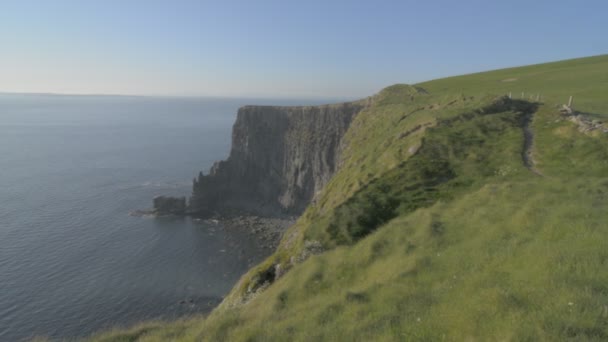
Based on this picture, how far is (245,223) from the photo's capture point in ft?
266

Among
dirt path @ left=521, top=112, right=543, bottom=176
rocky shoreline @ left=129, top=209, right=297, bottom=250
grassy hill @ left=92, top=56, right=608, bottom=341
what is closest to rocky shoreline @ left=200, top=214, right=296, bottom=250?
rocky shoreline @ left=129, top=209, right=297, bottom=250

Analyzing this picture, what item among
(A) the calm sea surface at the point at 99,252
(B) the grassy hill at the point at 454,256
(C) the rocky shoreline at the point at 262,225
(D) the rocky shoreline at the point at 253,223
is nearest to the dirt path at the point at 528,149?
(B) the grassy hill at the point at 454,256

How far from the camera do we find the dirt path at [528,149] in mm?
21094

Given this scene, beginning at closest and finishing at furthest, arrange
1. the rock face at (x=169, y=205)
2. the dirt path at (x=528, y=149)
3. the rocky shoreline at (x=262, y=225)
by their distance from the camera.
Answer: the dirt path at (x=528, y=149), the rocky shoreline at (x=262, y=225), the rock face at (x=169, y=205)

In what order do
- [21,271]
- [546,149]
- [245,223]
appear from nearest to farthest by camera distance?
[546,149]
[21,271]
[245,223]

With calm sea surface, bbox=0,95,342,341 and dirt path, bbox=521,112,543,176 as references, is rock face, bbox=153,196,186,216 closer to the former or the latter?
calm sea surface, bbox=0,95,342,341

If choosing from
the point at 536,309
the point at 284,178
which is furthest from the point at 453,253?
the point at 284,178

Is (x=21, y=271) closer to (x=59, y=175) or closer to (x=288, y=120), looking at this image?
(x=59, y=175)

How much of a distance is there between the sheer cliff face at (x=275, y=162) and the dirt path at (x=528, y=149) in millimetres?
55594

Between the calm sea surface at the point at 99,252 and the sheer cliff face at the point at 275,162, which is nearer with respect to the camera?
the calm sea surface at the point at 99,252

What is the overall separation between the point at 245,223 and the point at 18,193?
5996cm

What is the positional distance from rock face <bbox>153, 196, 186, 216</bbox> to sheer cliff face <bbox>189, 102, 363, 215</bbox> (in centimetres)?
276

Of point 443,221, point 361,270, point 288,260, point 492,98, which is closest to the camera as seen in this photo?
point 361,270

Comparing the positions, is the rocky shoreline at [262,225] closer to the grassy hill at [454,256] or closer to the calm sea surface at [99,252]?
the calm sea surface at [99,252]
